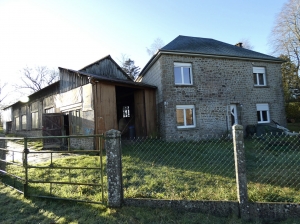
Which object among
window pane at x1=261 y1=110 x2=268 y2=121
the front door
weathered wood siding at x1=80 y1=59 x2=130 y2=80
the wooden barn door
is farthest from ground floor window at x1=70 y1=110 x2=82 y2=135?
window pane at x1=261 y1=110 x2=268 y2=121

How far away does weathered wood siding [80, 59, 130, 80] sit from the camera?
588 inches

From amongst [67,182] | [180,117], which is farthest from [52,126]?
[67,182]

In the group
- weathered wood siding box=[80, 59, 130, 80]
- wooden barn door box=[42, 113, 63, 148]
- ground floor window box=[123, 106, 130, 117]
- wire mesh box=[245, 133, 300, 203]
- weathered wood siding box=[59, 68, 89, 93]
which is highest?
weathered wood siding box=[80, 59, 130, 80]

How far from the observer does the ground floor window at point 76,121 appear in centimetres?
1124

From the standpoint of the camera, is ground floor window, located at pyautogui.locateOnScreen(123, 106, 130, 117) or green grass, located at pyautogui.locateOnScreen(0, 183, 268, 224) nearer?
green grass, located at pyautogui.locateOnScreen(0, 183, 268, 224)

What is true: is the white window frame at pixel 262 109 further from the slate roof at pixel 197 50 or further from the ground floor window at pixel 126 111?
the ground floor window at pixel 126 111

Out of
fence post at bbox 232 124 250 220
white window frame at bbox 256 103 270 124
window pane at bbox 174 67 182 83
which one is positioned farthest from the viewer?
white window frame at bbox 256 103 270 124

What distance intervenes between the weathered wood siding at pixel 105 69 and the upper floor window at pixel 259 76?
10280 mm

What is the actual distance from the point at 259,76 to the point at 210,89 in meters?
4.57

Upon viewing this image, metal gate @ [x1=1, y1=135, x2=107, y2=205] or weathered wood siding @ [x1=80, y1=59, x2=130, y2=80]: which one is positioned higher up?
weathered wood siding @ [x1=80, y1=59, x2=130, y2=80]

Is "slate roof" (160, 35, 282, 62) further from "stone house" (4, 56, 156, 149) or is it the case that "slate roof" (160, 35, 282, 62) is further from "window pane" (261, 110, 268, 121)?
"window pane" (261, 110, 268, 121)

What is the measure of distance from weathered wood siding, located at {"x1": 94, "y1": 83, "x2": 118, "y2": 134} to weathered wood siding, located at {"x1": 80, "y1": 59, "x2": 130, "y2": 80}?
5308mm

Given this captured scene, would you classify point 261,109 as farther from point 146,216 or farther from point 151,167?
point 146,216

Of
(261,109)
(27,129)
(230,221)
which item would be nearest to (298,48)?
(261,109)
